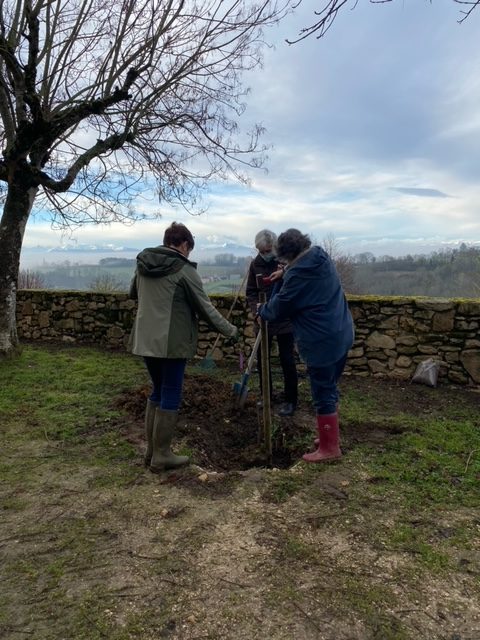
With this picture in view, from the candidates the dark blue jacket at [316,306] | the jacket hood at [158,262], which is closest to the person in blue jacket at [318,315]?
the dark blue jacket at [316,306]

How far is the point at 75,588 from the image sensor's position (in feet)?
7.86

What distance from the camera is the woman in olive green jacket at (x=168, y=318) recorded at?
11.6ft

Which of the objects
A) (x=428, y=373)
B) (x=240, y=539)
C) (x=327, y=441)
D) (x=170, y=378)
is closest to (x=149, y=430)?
(x=170, y=378)

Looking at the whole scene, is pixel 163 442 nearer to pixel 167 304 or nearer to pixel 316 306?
pixel 167 304

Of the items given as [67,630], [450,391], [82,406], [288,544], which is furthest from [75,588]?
[450,391]

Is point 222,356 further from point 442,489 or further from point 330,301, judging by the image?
point 442,489

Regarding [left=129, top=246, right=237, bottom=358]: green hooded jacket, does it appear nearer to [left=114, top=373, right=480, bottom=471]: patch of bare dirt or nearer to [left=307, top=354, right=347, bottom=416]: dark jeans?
[left=307, top=354, right=347, bottom=416]: dark jeans

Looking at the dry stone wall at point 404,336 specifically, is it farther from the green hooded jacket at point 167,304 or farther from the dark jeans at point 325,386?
the green hooded jacket at point 167,304

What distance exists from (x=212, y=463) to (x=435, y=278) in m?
22.1

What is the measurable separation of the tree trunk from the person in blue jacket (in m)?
5.40

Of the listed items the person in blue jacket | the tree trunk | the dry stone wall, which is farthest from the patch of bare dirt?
the tree trunk

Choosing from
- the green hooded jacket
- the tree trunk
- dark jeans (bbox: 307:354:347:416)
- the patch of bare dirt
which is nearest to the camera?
the green hooded jacket

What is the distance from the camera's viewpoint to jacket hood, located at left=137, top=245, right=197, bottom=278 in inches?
139

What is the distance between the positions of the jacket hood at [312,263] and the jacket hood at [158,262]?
910mm
